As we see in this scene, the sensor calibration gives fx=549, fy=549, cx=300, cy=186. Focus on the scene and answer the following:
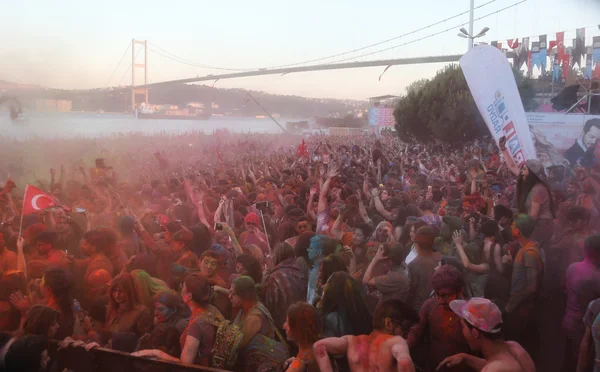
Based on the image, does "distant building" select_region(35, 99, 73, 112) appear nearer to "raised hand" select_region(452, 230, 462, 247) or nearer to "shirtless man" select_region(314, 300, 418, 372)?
"raised hand" select_region(452, 230, 462, 247)

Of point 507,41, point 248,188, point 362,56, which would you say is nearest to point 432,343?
point 248,188

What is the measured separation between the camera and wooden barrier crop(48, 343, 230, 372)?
328 cm

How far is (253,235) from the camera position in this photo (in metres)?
5.11

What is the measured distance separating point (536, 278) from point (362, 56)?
4.16m

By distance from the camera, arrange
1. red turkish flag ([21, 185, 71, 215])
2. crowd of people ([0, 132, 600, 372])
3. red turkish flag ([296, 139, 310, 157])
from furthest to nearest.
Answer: red turkish flag ([296, 139, 310, 157]), red turkish flag ([21, 185, 71, 215]), crowd of people ([0, 132, 600, 372])

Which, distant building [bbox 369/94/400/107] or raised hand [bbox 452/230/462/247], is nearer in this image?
raised hand [bbox 452/230/462/247]

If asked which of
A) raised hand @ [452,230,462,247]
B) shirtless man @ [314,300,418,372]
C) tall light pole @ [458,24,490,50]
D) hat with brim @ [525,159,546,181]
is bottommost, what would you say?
shirtless man @ [314,300,418,372]

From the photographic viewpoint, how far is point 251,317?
3307mm

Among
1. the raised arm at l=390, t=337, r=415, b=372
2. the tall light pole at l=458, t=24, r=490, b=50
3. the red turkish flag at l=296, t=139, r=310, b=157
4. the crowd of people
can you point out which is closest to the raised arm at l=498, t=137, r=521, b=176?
the crowd of people

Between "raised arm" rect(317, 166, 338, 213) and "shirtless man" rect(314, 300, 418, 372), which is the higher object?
"raised arm" rect(317, 166, 338, 213)

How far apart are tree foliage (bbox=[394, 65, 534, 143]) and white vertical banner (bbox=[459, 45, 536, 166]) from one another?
3.43 feet

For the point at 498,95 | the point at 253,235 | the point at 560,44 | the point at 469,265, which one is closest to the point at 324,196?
the point at 253,235

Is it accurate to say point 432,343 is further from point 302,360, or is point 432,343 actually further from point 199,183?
point 199,183

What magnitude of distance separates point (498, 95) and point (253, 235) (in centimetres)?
350
